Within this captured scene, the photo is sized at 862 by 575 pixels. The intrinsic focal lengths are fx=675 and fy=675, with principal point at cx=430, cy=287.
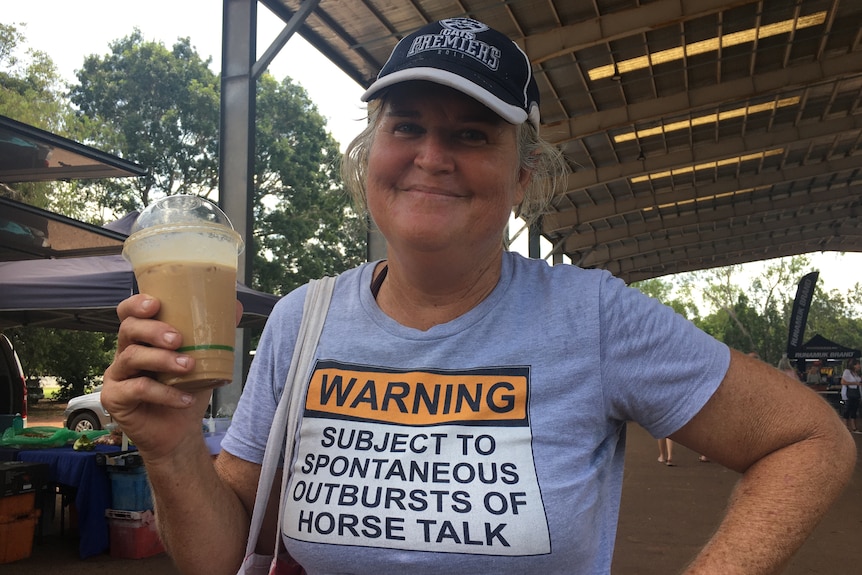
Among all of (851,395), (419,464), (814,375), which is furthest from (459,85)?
(814,375)

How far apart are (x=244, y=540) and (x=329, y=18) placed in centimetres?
1002

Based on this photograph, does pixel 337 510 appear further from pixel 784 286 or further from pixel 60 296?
pixel 784 286

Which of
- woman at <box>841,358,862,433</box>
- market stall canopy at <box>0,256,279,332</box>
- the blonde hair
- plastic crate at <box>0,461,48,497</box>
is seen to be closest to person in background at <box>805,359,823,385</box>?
woman at <box>841,358,862,433</box>

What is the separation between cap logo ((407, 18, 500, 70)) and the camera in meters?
1.31

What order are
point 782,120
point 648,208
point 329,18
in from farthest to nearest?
point 648,208
point 782,120
point 329,18

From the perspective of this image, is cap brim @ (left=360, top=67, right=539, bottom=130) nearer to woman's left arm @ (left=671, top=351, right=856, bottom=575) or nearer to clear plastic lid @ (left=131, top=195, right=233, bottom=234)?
clear plastic lid @ (left=131, top=195, right=233, bottom=234)

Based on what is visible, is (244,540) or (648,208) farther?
(648,208)

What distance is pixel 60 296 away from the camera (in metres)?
5.74

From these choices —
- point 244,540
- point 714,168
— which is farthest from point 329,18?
point 714,168

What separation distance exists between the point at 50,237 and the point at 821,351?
2258 centimetres

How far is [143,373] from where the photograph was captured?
110cm

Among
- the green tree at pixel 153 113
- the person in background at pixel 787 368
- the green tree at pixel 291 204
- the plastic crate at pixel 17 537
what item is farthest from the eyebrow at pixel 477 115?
the green tree at pixel 153 113

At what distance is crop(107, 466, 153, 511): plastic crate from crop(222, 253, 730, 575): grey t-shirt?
4.75 metres

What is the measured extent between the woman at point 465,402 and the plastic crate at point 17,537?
4.93 meters
